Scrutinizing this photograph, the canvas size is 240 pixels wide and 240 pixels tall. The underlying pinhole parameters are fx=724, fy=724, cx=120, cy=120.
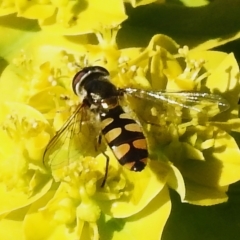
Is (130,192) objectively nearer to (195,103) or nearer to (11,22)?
(195,103)

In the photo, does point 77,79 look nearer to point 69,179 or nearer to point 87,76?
point 87,76

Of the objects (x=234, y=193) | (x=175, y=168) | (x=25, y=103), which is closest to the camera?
(x=175, y=168)

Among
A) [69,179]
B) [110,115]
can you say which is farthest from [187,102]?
[69,179]

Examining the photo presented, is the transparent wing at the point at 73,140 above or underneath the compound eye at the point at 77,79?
underneath

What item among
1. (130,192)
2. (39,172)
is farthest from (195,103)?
(39,172)

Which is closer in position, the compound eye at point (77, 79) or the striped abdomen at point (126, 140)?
the striped abdomen at point (126, 140)
